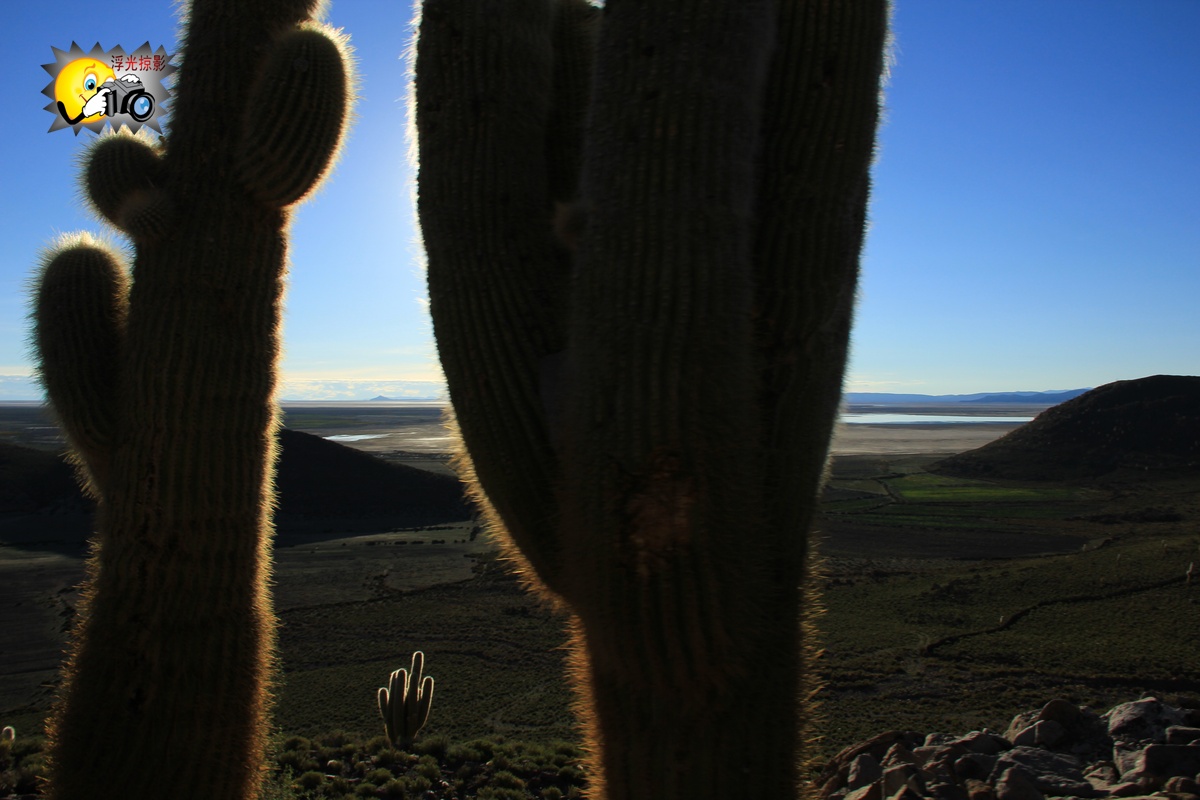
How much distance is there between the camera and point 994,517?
3272cm

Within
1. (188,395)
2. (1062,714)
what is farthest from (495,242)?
(1062,714)

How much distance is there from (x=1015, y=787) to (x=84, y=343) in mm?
6601

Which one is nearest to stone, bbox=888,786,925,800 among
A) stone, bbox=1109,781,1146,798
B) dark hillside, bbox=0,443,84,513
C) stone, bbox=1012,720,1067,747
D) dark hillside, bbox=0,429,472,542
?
stone, bbox=1109,781,1146,798

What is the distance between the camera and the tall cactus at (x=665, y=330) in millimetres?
2344

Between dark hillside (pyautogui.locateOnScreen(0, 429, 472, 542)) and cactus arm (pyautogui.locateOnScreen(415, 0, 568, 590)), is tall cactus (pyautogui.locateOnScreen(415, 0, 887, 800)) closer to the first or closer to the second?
cactus arm (pyautogui.locateOnScreen(415, 0, 568, 590))

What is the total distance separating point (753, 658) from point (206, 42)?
13.6 feet

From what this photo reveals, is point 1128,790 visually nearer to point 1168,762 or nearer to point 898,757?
point 1168,762

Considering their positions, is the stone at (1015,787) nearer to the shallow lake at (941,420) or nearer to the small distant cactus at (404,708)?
the small distant cactus at (404,708)

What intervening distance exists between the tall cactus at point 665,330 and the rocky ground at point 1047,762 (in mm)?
3902

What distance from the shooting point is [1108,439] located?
46.2 metres

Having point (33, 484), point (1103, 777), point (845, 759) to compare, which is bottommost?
point (33, 484)

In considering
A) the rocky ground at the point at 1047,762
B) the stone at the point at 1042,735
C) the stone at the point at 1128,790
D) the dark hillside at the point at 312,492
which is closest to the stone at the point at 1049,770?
the rocky ground at the point at 1047,762

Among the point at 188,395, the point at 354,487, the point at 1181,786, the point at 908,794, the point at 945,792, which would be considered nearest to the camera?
the point at 188,395

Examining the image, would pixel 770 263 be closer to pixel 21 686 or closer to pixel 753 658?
pixel 753 658
